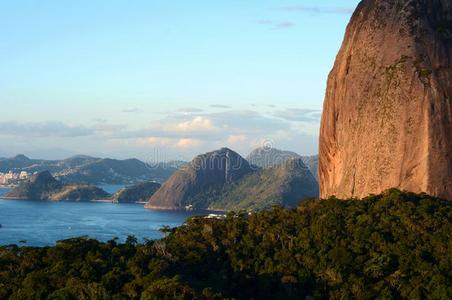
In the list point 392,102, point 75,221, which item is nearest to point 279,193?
point 75,221

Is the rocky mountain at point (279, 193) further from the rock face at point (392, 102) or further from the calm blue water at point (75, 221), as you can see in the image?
the rock face at point (392, 102)

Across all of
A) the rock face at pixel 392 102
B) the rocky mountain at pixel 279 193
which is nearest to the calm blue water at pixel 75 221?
the rocky mountain at pixel 279 193

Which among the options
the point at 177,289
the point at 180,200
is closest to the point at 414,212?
the point at 177,289

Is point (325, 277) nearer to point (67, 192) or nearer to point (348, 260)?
point (348, 260)

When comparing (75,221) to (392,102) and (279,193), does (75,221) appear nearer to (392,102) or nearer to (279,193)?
(279,193)

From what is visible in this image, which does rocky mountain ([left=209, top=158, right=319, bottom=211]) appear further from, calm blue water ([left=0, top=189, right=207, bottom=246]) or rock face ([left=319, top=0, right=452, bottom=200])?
rock face ([left=319, top=0, right=452, bottom=200])

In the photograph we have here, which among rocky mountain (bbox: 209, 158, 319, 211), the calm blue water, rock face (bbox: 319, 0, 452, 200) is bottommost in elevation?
the calm blue water

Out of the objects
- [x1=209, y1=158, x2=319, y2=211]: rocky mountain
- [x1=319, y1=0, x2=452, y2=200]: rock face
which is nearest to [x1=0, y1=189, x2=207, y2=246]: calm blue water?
[x1=209, y1=158, x2=319, y2=211]: rocky mountain
